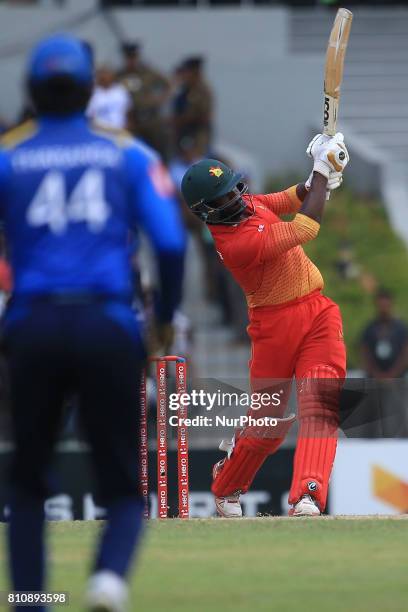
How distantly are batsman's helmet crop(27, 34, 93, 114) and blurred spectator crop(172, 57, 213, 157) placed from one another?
11252 mm

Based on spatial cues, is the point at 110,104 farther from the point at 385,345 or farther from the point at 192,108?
the point at 385,345

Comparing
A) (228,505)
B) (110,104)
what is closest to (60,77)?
(228,505)

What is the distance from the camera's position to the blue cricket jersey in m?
5.23

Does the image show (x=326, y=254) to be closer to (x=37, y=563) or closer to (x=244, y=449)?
(x=244, y=449)

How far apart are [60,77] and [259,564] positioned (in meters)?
2.53

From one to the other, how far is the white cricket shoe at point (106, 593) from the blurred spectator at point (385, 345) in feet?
32.2

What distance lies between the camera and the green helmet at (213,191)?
8.77m

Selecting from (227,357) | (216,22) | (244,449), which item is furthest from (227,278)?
(244,449)

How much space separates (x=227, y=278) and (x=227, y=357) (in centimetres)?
82

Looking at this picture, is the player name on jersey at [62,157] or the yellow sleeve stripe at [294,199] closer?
the player name on jersey at [62,157]

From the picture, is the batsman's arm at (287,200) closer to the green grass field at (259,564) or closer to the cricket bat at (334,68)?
the cricket bat at (334,68)

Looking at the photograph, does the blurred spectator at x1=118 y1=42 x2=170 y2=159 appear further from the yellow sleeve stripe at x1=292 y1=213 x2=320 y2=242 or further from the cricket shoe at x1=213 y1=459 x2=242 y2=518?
the yellow sleeve stripe at x1=292 y1=213 x2=320 y2=242

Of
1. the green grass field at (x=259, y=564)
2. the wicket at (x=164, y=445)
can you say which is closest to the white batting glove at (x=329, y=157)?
the wicket at (x=164, y=445)

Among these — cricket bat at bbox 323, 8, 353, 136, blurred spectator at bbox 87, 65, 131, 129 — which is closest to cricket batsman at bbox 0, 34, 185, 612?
cricket bat at bbox 323, 8, 353, 136
